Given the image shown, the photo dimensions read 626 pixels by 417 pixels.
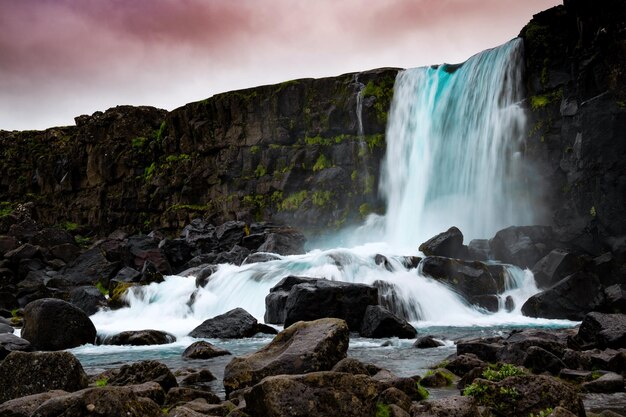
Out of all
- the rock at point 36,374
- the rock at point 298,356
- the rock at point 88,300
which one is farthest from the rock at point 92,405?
the rock at point 88,300

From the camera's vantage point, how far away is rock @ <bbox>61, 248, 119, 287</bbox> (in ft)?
105

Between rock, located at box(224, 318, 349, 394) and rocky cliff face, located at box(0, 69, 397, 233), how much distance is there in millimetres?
37036

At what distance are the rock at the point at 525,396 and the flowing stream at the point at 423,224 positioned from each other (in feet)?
12.2

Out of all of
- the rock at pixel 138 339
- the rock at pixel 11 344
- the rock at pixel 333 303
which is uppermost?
the rock at pixel 333 303

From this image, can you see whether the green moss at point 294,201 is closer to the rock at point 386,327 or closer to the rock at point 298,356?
the rock at point 386,327

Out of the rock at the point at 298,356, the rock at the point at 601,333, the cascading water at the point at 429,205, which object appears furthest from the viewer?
the cascading water at the point at 429,205

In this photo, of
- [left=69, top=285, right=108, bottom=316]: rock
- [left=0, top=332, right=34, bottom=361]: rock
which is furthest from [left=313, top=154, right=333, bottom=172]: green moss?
[left=0, top=332, right=34, bottom=361]: rock

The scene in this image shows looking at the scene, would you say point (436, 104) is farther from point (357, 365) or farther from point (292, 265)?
point (357, 365)

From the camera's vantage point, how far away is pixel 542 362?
376 inches

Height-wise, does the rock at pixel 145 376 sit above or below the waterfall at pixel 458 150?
below

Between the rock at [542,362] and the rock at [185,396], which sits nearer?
the rock at [185,396]

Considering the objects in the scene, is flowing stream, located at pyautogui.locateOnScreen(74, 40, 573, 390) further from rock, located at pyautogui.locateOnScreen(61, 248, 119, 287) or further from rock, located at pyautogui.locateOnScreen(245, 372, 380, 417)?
rock, located at pyautogui.locateOnScreen(61, 248, 119, 287)

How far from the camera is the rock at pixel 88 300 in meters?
23.0

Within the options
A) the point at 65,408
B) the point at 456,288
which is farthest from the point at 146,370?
the point at 456,288
